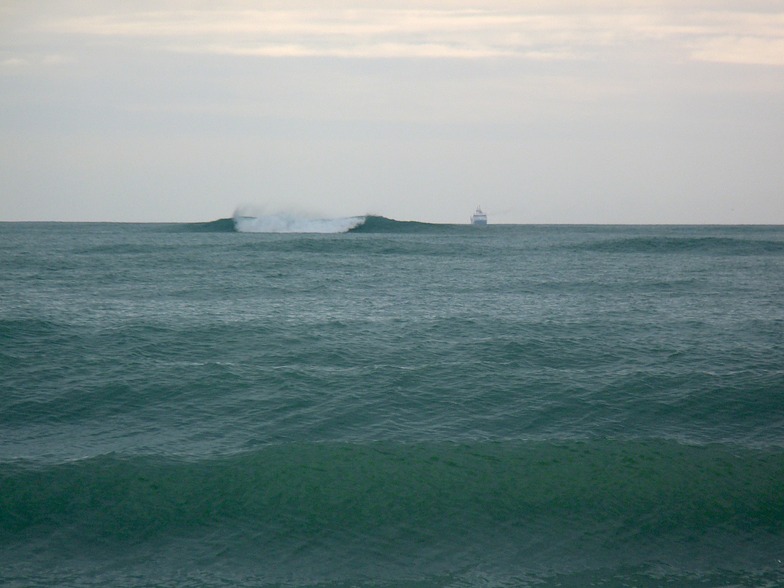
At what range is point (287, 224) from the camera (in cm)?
9881

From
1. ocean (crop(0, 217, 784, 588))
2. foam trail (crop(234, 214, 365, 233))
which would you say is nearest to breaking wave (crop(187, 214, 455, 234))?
foam trail (crop(234, 214, 365, 233))

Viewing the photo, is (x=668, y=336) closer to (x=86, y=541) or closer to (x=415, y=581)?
(x=415, y=581)

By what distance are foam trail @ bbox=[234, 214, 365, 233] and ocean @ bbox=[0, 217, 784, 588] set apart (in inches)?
2822

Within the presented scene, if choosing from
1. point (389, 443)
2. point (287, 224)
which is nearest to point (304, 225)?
point (287, 224)

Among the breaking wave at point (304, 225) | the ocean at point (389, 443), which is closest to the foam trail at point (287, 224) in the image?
the breaking wave at point (304, 225)

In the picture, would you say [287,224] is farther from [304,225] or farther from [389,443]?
[389,443]

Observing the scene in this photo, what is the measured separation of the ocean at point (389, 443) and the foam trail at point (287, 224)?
71674mm

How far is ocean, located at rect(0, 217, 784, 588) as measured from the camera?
30.2 ft

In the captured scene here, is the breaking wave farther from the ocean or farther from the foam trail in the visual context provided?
the ocean

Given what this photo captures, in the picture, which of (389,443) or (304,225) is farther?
(304,225)

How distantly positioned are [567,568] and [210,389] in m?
9.30

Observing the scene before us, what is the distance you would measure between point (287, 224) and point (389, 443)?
88260 mm

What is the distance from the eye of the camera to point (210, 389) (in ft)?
51.2

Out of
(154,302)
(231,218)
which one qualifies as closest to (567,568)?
(154,302)
